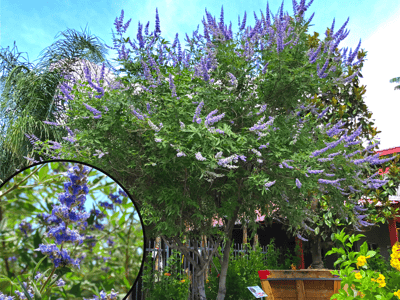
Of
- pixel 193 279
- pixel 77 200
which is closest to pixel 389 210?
pixel 193 279

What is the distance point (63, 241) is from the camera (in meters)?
0.85

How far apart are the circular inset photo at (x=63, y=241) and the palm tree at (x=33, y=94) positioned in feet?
40.6

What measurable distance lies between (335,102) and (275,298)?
5.11 metres

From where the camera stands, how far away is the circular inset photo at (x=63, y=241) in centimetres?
82

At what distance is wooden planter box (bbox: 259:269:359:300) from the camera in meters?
6.38

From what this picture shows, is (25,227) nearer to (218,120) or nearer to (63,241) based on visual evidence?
(63,241)

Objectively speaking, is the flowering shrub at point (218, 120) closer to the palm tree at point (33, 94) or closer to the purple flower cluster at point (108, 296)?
Result: the purple flower cluster at point (108, 296)

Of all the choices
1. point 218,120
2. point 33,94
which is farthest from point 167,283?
point 33,94

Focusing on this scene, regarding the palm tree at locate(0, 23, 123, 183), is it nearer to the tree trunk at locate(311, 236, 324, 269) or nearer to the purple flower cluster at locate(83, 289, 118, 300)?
the tree trunk at locate(311, 236, 324, 269)

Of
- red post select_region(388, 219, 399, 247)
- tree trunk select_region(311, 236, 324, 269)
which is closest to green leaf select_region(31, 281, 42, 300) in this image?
tree trunk select_region(311, 236, 324, 269)

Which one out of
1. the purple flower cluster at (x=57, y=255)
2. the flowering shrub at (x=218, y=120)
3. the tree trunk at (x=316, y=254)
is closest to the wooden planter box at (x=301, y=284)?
the flowering shrub at (x=218, y=120)

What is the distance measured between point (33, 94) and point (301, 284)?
1221cm

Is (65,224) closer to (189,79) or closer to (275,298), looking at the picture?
(189,79)

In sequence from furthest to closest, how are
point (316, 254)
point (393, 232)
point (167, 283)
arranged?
point (393, 232) → point (316, 254) → point (167, 283)
